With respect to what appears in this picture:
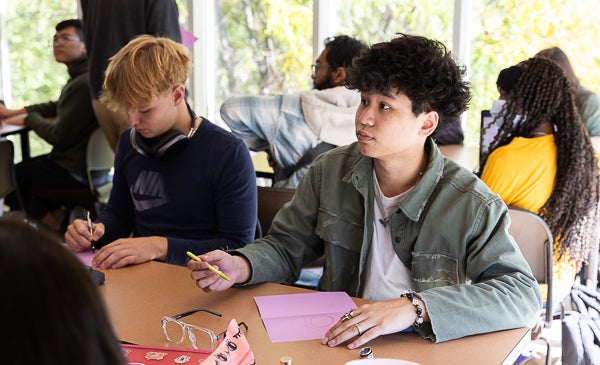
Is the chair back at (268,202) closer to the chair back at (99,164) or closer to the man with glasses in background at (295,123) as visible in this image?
the man with glasses in background at (295,123)

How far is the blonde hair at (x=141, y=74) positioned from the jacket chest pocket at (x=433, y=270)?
0.93m

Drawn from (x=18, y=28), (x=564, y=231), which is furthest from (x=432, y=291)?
(x=18, y=28)

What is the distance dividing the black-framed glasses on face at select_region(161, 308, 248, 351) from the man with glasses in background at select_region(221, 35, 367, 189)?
155 centimetres

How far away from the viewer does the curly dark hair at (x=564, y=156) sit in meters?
2.48

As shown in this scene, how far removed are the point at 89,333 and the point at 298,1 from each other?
4.74 metres

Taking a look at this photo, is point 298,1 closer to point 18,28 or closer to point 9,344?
point 18,28

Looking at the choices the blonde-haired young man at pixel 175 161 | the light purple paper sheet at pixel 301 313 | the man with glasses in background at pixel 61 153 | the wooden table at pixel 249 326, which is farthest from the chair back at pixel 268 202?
the man with glasses in background at pixel 61 153

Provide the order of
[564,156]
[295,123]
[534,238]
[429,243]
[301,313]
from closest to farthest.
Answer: [301,313] → [429,243] → [534,238] → [564,156] → [295,123]

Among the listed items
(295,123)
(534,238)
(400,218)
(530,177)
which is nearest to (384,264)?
(400,218)

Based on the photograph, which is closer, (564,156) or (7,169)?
(564,156)

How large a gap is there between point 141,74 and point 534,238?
129cm

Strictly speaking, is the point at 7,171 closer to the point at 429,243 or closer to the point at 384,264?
the point at 384,264

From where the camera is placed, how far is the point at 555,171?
2.53 metres

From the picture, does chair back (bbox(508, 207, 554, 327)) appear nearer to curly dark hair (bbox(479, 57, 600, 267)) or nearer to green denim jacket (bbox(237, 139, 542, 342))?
curly dark hair (bbox(479, 57, 600, 267))
